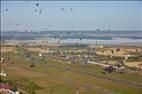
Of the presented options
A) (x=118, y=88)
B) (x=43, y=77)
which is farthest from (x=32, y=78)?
(x=118, y=88)

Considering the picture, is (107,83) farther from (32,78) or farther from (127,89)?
(32,78)

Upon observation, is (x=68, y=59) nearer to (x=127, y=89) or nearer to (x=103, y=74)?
(x=103, y=74)

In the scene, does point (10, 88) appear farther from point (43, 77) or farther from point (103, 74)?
point (103, 74)

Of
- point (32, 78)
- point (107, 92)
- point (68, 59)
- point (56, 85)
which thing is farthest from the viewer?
point (68, 59)

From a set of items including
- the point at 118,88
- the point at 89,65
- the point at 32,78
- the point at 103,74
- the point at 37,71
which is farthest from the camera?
the point at 89,65

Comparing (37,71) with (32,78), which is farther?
(37,71)

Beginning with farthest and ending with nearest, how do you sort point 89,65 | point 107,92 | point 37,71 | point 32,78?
point 89,65 < point 37,71 < point 32,78 < point 107,92

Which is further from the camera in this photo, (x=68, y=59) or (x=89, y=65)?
(x=68, y=59)

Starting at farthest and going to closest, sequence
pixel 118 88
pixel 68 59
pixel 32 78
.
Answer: pixel 68 59
pixel 32 78
pixel 118 88

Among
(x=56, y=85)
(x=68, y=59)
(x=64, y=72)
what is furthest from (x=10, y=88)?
(x=68, y=59)
